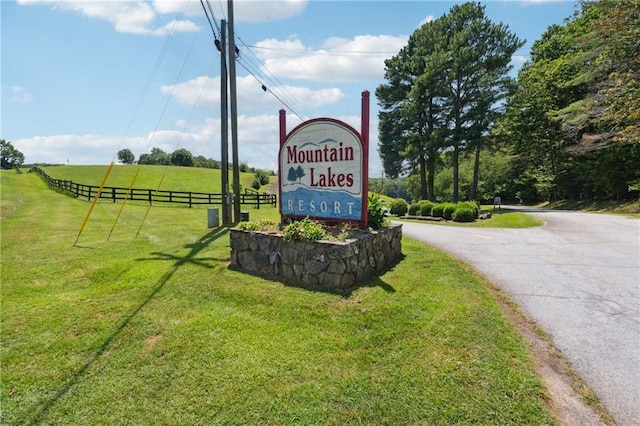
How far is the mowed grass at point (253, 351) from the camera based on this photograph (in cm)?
278

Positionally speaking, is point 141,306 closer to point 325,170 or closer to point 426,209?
point 325,170

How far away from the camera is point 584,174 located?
25.0 m

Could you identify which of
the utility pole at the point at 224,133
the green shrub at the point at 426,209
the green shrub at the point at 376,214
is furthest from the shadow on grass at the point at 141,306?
the green shrub at the point at 426,209

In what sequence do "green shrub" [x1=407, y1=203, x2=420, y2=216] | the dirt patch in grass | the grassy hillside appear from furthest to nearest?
the grassy hillside, "green shrub" [x1=407, y1=203, x2=420, y2=216], the dirt patch in grass

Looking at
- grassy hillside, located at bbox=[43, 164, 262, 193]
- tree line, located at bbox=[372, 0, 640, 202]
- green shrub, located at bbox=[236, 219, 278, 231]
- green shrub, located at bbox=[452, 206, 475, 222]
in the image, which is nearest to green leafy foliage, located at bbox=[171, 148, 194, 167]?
grassy hillside, located at bbox=[43, 164, 262, 193]

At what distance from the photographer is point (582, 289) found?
5082mm

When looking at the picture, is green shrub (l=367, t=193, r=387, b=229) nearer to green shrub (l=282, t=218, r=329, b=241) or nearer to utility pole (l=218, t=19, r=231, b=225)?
green shrub (l=282, t=218, r=329, b=241)

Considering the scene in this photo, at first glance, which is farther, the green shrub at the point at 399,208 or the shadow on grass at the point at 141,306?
the green shrub at the point at 399,208

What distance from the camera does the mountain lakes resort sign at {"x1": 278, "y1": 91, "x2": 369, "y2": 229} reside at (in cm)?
586

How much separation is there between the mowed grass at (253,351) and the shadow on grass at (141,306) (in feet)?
0.06

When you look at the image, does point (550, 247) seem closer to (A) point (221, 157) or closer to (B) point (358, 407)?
(B) point (358, 407)

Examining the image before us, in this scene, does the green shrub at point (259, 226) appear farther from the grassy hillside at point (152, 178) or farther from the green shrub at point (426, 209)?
the grassy hillside at point (152, 178)

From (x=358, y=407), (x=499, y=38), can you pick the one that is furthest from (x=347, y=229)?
(x=499, y=38)

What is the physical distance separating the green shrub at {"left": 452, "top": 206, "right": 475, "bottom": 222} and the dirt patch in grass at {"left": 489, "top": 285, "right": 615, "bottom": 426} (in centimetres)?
1195
